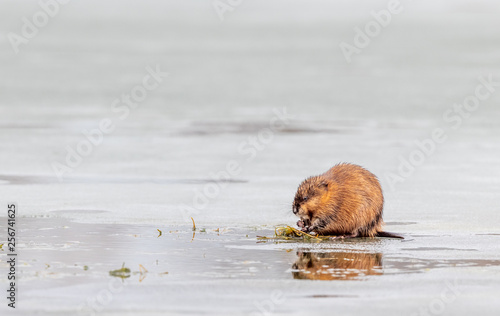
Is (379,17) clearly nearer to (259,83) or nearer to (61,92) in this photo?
(259,83)

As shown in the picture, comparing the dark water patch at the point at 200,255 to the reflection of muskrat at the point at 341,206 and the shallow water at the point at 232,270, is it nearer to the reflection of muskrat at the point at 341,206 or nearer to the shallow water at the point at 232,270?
the shallow water at the point at 232,270

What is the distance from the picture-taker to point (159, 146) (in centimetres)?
1577

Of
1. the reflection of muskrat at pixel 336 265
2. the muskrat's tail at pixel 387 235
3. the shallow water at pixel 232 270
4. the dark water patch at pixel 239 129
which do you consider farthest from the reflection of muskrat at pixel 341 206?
the dark water patch at pixel 239 129

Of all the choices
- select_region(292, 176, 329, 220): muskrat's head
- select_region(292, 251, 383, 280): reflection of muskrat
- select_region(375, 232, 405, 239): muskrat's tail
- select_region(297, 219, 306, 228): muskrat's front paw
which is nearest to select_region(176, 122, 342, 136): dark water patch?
select_region(292, 176, 329, 220): muskrat's head

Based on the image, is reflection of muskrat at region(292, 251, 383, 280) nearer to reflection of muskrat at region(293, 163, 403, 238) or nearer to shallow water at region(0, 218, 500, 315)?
shallow water at region(0, 218, 500, 315)

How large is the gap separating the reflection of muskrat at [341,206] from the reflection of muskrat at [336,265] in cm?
101

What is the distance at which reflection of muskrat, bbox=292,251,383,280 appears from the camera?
22.2ft

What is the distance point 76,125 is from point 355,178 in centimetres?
1034

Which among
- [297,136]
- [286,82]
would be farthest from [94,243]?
[286,82]

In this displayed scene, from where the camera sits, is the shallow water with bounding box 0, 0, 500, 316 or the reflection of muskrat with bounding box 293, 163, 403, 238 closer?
the shallow water with bounding box 0, 0, 500, 316

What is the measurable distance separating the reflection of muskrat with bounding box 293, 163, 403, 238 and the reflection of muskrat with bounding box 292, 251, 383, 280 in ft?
3.32

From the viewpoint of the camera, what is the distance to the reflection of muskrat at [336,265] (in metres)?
6.76

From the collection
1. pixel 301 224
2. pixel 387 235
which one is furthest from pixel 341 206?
pixel 387 235

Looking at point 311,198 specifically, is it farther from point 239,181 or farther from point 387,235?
point 239,181
